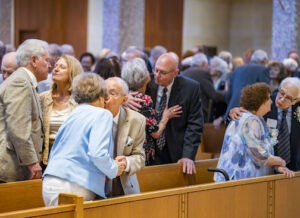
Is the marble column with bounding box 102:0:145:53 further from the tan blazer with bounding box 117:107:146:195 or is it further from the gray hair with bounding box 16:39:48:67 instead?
the tan blazer with bounding box 117:107:146:195

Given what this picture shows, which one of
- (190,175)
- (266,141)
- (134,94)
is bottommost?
(190,175)

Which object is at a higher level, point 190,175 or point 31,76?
point 31,76

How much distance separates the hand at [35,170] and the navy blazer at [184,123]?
156 centimetres

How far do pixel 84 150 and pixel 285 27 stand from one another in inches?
354

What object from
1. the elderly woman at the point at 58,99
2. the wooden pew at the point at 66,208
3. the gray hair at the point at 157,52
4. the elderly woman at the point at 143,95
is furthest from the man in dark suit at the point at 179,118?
the gray hair at the point at 157,52

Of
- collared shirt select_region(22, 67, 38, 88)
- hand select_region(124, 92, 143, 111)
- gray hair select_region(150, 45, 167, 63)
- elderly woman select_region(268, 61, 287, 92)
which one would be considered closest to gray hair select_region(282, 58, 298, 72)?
elderly woman select_region(268, 61, 287, 92)

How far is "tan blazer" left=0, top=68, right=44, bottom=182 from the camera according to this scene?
518 cm

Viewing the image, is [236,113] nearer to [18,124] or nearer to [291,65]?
[18,124]

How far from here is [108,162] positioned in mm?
4387

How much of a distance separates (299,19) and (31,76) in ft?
26.8

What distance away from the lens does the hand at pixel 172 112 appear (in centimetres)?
639

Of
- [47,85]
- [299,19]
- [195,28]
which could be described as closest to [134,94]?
[47,85]

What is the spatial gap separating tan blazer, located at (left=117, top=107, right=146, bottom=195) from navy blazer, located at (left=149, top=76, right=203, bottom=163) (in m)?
1.49

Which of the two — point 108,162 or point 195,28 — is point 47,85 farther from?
point 195,28
